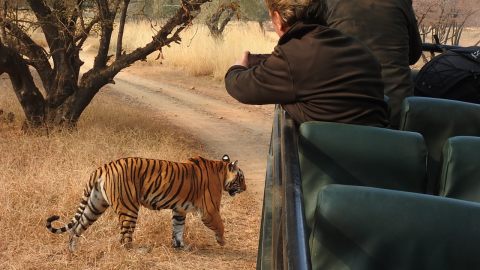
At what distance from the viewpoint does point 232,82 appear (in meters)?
2.03

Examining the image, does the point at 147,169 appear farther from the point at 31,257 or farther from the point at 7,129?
the point at 7,129

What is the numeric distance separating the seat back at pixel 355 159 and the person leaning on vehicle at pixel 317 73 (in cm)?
25

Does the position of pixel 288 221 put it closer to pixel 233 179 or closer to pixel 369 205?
pixel 369 205

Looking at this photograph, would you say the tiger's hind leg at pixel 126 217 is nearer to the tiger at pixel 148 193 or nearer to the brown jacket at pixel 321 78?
the tiger at pixel 148 193

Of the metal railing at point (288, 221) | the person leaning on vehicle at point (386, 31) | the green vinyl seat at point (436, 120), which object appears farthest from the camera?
the person leaning on vehicle at point (386, 31)

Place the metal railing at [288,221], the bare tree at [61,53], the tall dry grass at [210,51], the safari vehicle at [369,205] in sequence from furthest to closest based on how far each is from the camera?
the tall dry grass at [210,51], the bare tree at [61,53], the safari vehicle at [369,205], the metal railing at [288,221]

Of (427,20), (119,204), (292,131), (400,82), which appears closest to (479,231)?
(292,131)

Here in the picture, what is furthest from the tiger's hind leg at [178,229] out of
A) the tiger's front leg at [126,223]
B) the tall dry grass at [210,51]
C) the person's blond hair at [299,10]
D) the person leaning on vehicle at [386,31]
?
the tall dry grass at [210,51]

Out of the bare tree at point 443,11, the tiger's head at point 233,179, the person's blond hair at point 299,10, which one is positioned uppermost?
the person's blond hair at point 299,10

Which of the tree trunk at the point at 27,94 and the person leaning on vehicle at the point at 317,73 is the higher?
the person leaning on vehicle at the point at 317,73

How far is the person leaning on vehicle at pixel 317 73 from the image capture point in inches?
70.9

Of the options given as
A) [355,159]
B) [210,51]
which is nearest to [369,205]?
[355,159]

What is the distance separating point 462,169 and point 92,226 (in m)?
2.85

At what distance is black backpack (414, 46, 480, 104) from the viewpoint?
282 cm
